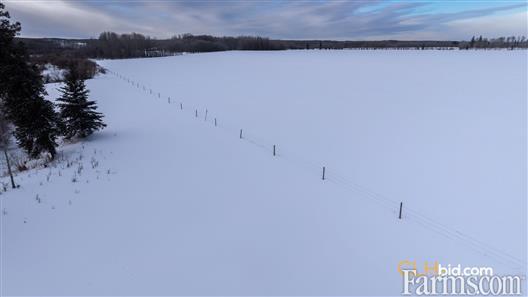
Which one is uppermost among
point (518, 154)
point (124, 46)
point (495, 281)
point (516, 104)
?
point (124, 46)

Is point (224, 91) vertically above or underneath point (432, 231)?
above

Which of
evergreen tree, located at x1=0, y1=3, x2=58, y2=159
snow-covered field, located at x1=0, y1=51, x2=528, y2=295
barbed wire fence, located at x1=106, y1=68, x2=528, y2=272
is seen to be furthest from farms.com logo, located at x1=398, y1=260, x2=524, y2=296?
evergreen tree, located at x1=0, y1=3, x2=58, y2=159

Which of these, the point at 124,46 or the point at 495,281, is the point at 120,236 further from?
the point at 124,46

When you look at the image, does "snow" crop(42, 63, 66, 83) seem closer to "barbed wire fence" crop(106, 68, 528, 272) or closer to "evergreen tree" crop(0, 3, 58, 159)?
"evergreen tree" crop(0, 3, 58, 159)

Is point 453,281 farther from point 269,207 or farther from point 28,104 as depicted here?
point 28,104

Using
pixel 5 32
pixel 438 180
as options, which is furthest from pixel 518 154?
pixel 5 32

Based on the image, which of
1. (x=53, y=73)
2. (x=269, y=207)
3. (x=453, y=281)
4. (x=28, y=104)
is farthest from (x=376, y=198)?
(x=53, y=73)

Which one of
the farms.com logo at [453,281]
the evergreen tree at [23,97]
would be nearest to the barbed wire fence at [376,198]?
the farms.com logo at [453,281]
